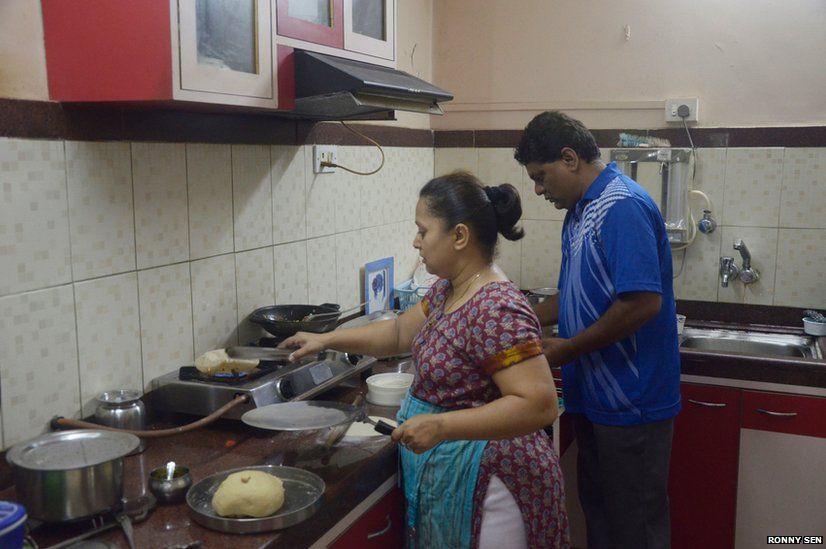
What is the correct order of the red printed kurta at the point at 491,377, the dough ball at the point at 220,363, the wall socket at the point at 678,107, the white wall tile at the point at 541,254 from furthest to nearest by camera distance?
1. the white wall tile at the point at 541,254
2. the wall socket at the point at 678,107
3. the dough ball at the point at 220,363
4. the red printed kurta at the point at 491,377

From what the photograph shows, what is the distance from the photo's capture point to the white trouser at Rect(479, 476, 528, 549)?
5.53 ft

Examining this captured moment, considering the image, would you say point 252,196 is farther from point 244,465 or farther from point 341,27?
point 244,465

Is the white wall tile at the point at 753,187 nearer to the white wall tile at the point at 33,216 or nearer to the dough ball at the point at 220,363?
the dough ball at the point at 220,363

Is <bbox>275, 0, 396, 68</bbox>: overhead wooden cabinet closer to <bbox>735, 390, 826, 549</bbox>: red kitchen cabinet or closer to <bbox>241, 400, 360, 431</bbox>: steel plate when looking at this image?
<bbox>241, 400, 360, 431</bbox>: steel plate

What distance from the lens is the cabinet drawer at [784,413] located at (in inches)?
101

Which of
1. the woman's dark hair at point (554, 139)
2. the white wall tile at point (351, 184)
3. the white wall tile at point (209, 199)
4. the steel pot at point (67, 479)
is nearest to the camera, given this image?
the steel pot at point (67, 479)

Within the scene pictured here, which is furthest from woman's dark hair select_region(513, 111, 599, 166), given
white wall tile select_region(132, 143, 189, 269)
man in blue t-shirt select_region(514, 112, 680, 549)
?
white wall tile select_region(132, 143, 189, 269)

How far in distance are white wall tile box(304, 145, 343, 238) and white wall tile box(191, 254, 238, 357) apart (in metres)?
0.46

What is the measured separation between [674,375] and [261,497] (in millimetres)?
1270

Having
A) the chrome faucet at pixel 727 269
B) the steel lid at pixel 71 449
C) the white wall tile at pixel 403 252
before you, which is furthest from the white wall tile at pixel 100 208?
the chrome faucet at pixel 727 269

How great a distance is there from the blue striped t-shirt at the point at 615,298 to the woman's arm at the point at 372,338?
0.49 metres

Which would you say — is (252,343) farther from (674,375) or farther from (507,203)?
(674,375)

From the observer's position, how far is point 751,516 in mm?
2703

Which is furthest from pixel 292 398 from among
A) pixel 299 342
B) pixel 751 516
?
pixel 751 516
